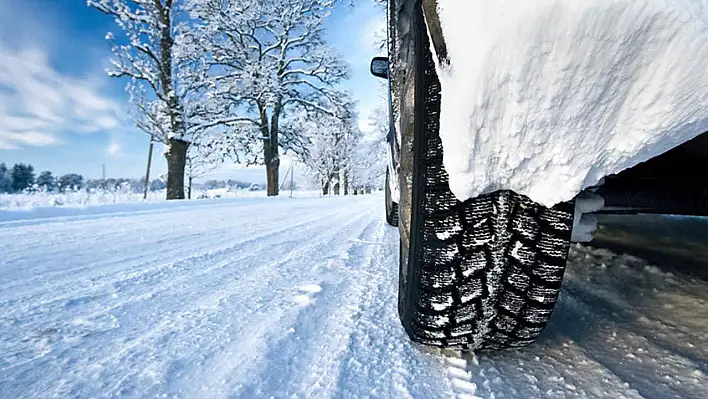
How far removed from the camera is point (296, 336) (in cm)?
83

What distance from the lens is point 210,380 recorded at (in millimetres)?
644

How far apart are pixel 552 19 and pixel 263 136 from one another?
36.4 feet

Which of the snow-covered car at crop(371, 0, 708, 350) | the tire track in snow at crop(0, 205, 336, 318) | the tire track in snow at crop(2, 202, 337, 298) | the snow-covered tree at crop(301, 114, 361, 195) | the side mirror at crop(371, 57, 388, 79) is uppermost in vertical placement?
the snow-covered tree at crop(301, 114, 361, 195)

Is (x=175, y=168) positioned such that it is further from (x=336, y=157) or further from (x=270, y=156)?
(x=336, y=157)

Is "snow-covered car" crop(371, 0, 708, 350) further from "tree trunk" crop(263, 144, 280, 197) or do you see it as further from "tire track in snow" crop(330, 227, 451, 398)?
"tree trunk" crop(263, 144, 280, 197)

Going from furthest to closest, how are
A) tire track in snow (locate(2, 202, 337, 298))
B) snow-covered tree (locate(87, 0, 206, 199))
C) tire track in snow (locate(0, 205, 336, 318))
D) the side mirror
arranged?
1. snow-covered tree (locate(87, 0, 206, 199))
2. the side mirror
3. tire track in snow (locate(2, 202, 337, 298))
4. tire track in snow (locate(0, 205, 336, 318))

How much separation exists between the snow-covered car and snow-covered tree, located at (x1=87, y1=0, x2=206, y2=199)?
884 centimetres

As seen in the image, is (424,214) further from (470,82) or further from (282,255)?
(282,255)

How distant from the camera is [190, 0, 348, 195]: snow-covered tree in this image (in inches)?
400

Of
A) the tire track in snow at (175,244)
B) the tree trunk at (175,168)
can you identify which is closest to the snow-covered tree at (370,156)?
the tree trunk at (175,168)

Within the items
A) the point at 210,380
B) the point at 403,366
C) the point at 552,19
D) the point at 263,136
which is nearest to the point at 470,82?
the point at 552,19

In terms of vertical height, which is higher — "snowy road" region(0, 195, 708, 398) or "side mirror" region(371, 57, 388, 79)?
"side mirror" region(371, 57, 388, 79)

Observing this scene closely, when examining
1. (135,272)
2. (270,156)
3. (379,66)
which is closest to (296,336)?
(135,272)

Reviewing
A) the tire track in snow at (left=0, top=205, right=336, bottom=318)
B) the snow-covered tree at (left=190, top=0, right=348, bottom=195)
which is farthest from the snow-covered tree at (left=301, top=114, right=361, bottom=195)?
the tire track in snow at (left=0, top=205, right=336, bottom=318)
